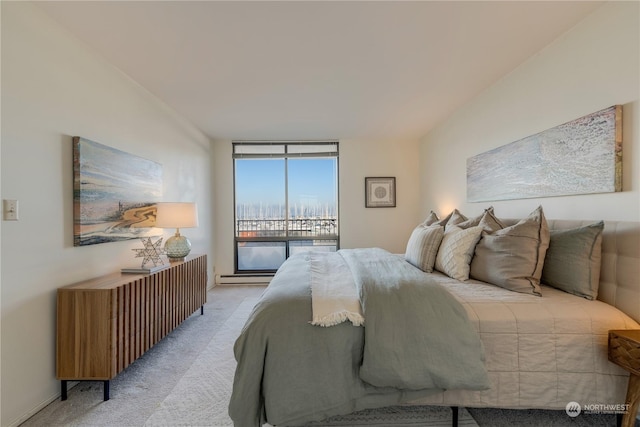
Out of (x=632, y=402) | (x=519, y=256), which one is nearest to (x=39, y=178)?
(x=519, y=256)

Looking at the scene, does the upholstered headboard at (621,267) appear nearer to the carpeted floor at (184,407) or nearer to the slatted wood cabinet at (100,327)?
the carpeted floor at (184,407)

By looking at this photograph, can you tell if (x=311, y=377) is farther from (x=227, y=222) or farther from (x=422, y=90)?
(x=227, y=222)

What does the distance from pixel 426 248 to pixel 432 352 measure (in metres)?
1.19

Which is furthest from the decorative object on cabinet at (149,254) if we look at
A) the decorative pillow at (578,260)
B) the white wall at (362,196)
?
the decorative pillow at (578,260)

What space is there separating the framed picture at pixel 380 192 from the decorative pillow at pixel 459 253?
8.21ft

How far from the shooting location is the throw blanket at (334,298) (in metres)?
1.41

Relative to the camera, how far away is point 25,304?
1627 millimetres

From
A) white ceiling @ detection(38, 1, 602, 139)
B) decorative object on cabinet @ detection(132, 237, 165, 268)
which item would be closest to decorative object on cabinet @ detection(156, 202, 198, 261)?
decorative object on cabinet @ detection(132, 237, 165, 268)

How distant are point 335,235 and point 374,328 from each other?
3.50 meters

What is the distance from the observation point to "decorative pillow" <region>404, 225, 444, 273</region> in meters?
2.38

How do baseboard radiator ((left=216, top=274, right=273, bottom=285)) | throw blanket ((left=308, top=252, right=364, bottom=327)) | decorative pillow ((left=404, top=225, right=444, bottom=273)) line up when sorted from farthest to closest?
baseboard radiator ((left=216, top=274, right=273, bottom=285)) < decorative pillow ((left=404, top=225, right=444, bottom=273)) < throw blanket ((left=308, top=252, right=364, bottom=327))

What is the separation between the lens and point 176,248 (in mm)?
2891

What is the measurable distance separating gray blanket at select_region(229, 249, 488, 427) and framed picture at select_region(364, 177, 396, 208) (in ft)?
11.1

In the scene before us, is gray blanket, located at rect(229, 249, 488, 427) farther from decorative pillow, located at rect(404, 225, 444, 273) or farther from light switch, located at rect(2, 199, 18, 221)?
light switch, located at rect(2, 199, 18, 221)
